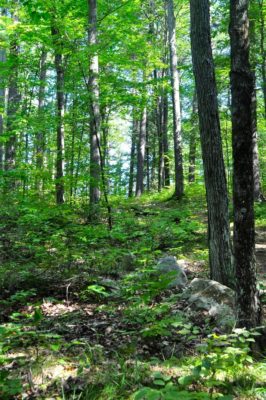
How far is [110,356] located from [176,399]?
1.63 m

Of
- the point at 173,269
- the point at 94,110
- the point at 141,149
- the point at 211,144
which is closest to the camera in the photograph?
the point at 211,144

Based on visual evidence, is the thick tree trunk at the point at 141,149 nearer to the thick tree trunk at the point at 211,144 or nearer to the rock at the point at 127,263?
the rock at the point at 127,263

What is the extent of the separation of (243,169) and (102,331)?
241cm

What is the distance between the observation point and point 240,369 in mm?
3158

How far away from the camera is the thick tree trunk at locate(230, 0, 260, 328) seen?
12.3 ft

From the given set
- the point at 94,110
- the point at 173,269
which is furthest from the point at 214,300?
the point at 94,110

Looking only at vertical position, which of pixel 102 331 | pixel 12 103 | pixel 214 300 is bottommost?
pixel 102 331

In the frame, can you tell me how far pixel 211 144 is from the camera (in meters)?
5.59

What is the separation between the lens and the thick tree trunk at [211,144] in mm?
5586

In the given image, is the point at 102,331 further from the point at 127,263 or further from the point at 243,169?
the point at 127,263

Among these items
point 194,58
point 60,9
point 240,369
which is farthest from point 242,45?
point 60,9

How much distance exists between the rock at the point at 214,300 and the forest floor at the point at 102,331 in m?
0.14

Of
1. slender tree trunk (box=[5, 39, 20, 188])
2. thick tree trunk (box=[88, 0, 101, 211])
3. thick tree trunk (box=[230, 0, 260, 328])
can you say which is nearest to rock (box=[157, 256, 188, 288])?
thick tree trunk (box=[230, 0, 260, 328])

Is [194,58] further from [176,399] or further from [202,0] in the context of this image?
[176,399]
